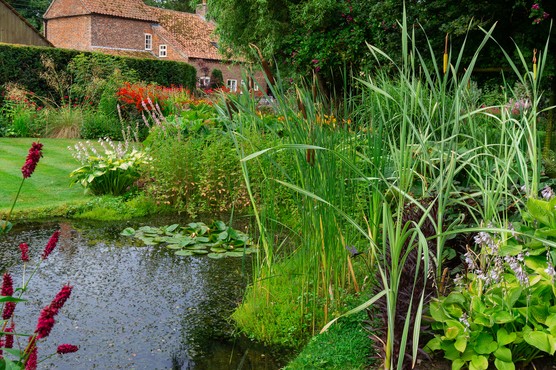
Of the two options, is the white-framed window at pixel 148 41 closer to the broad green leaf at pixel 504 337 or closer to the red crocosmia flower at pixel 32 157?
the broad green leaf at pixel 504 337

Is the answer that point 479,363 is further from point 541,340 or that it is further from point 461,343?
point 541,340

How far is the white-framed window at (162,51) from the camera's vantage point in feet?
124

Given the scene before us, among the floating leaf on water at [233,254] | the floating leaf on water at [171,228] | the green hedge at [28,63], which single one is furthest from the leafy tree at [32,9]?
the floating leaf on water at [233,254]

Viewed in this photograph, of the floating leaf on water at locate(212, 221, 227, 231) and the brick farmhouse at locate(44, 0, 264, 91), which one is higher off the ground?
the brick farmhouse at locate(44, 0, 264, 91)

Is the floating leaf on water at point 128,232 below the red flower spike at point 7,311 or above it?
below

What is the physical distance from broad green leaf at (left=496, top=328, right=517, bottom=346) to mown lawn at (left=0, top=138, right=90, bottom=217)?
5.35 metres

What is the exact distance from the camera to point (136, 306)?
152 inches

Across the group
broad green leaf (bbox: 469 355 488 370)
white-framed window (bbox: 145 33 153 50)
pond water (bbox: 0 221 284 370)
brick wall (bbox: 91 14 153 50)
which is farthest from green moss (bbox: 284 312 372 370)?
white-framed window (bbox: 145 33 153 50)

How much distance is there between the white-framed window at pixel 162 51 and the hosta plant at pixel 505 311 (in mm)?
36851

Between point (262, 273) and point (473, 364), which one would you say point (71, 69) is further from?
point (473, 364)

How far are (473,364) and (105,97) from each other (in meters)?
13.3

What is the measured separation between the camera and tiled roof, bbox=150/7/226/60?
37938 millimetres

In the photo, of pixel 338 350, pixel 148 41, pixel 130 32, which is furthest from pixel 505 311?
pixel 148 41

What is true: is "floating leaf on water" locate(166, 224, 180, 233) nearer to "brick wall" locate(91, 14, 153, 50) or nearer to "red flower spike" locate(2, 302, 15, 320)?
"red flower spike" locate(2, 302, 15, 320)
